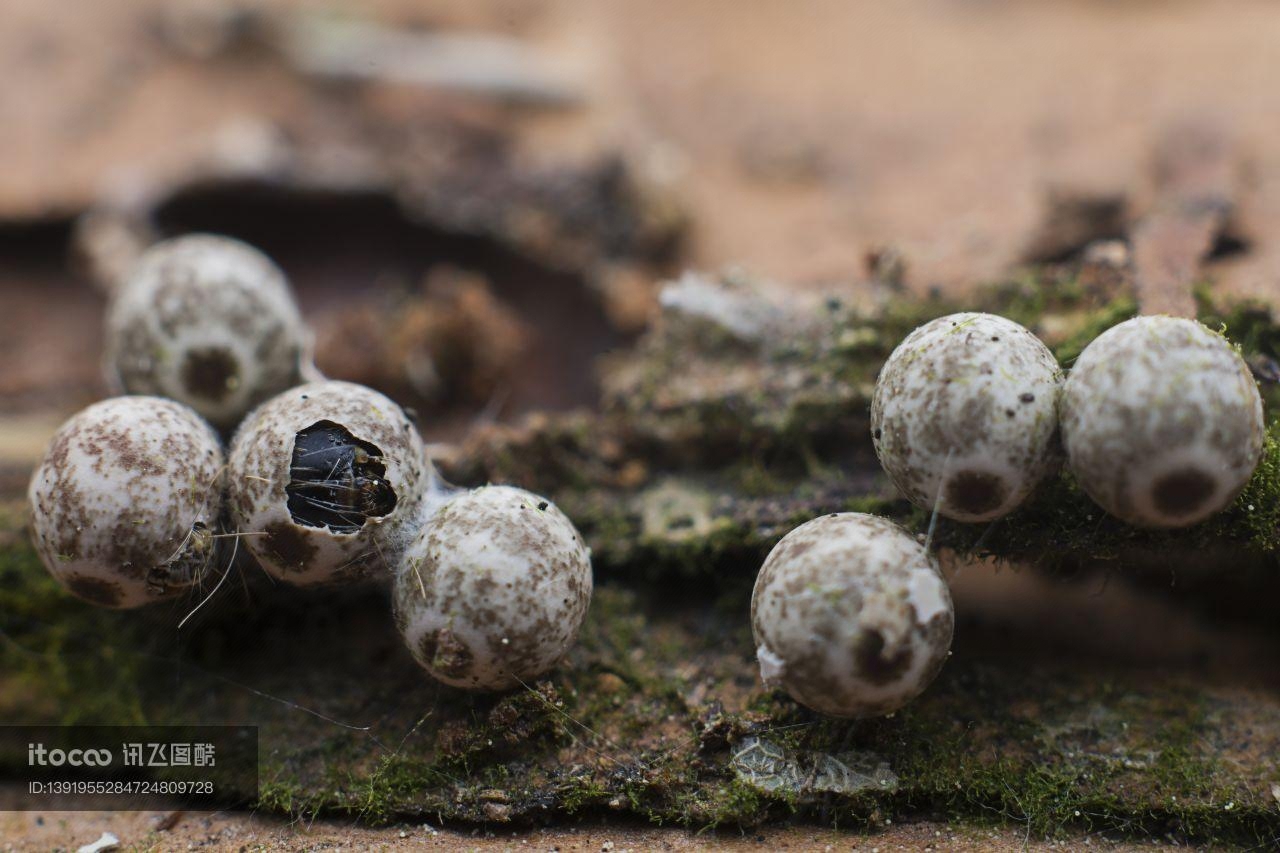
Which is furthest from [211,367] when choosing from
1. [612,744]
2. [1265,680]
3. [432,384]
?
[1265,680]

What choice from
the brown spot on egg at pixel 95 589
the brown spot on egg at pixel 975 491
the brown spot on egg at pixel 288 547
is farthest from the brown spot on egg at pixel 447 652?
the brown spot on egg at pixel 975 491

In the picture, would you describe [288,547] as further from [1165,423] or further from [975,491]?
[1165,423]

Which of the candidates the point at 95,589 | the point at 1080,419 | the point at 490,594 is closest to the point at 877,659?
the point at 1080,419

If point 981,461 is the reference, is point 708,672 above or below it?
below

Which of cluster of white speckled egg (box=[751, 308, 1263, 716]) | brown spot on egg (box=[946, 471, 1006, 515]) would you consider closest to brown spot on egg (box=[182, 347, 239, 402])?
cluster of white speckled egg (box=[751, 308, 1263, 716])

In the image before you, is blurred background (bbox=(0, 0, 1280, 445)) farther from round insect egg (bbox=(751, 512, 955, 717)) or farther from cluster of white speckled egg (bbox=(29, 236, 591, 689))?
round insect egg (bbox=(751, 512, 955, 717))
